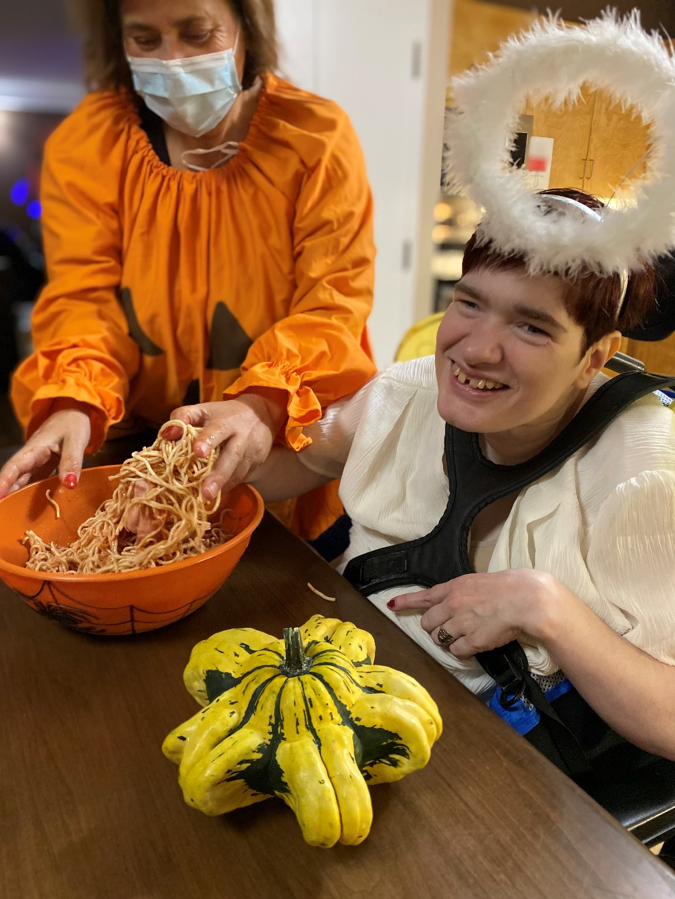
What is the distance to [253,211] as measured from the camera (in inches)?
53.1

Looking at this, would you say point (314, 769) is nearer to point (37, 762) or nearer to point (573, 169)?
point (37, 762)

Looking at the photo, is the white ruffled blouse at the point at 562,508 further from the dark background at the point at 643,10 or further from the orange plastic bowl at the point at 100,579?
the dark background at the point at 643,10

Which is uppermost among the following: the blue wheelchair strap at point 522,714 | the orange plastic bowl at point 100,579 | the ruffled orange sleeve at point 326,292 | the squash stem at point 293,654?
the ruffled orange sleeve at point 326,292

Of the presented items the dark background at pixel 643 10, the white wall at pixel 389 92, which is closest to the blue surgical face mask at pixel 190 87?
the dark background at pixel 643 10

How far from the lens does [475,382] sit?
90 cm

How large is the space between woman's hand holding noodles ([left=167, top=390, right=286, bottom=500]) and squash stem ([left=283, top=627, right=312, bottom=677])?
0.32m

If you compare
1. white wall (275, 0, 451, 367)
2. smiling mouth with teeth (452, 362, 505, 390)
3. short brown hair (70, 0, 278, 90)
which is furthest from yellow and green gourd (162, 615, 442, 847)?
white wall (275, 0, 451, 367)

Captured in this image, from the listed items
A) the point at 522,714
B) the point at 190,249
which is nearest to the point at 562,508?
the point at 522,714

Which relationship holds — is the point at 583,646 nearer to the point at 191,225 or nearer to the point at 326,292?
the point at 326,292

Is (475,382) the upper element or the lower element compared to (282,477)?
→ upper

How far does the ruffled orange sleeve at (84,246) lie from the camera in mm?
1345

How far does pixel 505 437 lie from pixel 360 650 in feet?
1.39

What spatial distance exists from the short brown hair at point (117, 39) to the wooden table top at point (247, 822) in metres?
1.19

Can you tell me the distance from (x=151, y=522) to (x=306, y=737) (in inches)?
18.0
